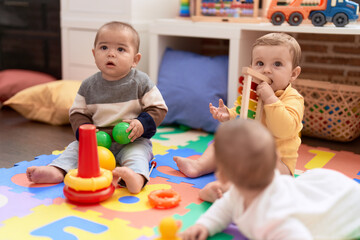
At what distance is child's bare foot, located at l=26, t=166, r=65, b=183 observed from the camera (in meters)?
1.31

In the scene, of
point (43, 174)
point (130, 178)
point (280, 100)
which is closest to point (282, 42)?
point (280, 100)

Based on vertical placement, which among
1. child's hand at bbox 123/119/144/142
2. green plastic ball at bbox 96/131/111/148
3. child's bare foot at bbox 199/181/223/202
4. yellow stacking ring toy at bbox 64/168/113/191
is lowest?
child's bare foot at bbox 199/181/223/202

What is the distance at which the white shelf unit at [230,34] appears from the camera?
1.88m

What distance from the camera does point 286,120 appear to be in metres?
1.21

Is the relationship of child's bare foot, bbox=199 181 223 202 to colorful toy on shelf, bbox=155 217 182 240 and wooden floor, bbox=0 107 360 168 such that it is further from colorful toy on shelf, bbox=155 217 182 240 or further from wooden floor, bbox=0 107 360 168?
wooden floor, bbox=0 107 360 168

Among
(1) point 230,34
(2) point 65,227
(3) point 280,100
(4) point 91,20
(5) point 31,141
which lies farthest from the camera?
(4) point 91,20

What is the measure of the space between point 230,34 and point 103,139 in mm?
877

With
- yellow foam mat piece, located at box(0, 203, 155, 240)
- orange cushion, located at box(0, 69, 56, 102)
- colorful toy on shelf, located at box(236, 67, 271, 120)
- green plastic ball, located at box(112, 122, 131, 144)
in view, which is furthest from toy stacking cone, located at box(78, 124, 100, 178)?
orange cushion, located at box(0, 69, 56, 102)

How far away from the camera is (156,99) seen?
1.51 m

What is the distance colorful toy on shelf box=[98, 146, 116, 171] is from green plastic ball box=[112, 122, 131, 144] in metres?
0.05

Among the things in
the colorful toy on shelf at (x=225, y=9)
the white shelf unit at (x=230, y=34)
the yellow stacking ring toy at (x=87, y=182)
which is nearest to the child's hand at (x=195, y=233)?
the yellow stacking ring toy at (x=87, y=182)

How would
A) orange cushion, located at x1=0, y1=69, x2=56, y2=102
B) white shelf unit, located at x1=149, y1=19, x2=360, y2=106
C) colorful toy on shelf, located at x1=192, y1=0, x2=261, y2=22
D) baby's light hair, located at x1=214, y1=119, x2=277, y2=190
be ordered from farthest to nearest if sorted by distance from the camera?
orange cushion, located at x1=0, y1=69, x2=56, y2=102 → colorful toy on shelf, located at x1=192, y1=0, x2=261, y2=22 → white shelf unit, located at x1=149, y1=19, x2=360, y2=106 → baby's light hair, located at x1=214, y1=119, x2=277, y2=190

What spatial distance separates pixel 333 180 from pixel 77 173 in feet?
2.28

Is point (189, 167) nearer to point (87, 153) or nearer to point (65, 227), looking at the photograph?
point (87, 153)
